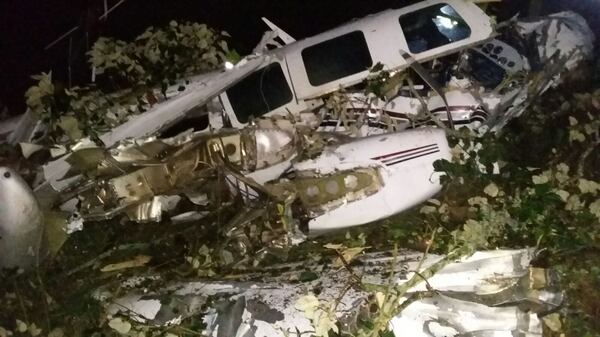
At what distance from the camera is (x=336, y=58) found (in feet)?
18.2

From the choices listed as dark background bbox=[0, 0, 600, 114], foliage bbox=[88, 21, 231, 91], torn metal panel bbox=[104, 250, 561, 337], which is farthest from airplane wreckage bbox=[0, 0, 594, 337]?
dark background bbox=[0, 0, 600, 114]

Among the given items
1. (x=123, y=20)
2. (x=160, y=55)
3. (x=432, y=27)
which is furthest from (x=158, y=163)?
(x=123, y=20)

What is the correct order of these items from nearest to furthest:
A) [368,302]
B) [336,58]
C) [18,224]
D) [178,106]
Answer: [368,302]
[18,224]
[178,106]
[336,58]

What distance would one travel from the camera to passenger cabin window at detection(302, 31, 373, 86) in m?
5.52

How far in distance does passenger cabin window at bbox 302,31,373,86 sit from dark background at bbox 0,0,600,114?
1.62 metres

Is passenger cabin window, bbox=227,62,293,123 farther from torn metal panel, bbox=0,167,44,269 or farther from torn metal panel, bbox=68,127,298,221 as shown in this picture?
torn metal panel, bbox=0,167,44,269

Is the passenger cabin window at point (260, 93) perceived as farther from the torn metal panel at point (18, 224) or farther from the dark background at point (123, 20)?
the torn metal panel at point (18, 224)

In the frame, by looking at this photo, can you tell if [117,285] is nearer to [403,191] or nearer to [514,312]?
[403,191]

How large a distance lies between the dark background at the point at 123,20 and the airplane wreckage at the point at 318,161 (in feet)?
5.27

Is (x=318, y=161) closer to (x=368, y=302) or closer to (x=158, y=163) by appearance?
(x=158, y=163)

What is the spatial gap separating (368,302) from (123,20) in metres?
5.12

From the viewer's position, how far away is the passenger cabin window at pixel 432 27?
18.2 ft

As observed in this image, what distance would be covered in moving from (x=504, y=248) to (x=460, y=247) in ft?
1.09

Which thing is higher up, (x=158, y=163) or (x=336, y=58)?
(x=336, y=58)
